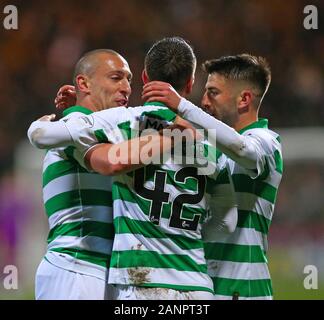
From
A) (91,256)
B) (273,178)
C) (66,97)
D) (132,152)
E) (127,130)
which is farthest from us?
(66,97)

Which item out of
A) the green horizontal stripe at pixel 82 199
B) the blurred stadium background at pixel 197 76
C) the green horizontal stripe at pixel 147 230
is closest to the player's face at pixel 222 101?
the green horizontal stripe at pixel 82 199

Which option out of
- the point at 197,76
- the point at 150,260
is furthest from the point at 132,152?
the point at 197,76

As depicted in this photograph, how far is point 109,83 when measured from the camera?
3.78m

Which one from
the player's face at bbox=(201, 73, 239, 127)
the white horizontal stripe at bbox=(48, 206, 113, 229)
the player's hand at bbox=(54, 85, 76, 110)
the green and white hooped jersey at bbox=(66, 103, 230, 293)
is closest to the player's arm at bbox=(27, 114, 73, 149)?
the green and white hooped jersey at bbox=(66, 103, 230, 293)

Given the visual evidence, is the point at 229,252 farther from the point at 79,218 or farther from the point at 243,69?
the point at 243,69

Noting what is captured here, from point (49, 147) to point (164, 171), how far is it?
0.48m

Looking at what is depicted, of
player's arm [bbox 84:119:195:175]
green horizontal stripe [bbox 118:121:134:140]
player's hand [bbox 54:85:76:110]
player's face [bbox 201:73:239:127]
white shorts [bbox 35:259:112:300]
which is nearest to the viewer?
player's arm [bbox 84:119:195:175]

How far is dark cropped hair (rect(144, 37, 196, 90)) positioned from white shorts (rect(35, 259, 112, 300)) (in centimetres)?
91

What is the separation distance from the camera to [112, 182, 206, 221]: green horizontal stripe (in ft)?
10.4

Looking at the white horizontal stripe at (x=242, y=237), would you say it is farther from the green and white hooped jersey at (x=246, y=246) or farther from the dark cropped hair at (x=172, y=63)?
the dark cropped hair at (x=172, y=63)

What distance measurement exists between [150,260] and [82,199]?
54cm

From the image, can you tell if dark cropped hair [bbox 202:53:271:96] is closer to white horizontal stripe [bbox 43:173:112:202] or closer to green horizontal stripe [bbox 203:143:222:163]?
green horizontal stripe [bbox 203:143:222:163]

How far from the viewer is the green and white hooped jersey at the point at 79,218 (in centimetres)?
351
